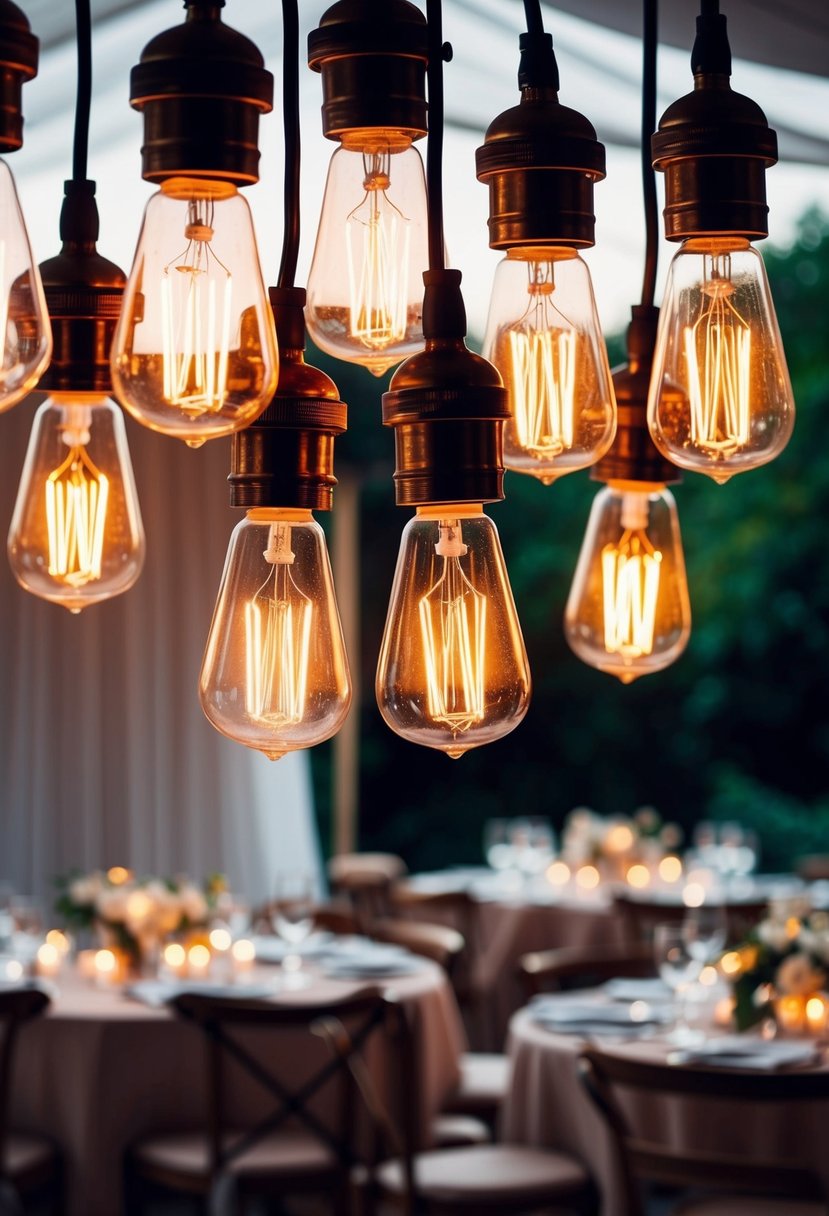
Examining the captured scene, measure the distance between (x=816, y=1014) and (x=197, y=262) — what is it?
2.92 metres

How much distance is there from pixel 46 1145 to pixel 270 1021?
2.46ft

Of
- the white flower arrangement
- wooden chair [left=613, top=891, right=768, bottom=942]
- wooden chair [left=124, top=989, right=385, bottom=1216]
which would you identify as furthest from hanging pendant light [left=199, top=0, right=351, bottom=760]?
wooden chair [left=613, top=891, right=768, bottom=942]

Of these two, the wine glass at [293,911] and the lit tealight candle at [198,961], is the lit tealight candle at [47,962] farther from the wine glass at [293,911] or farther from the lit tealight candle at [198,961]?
the wine glass at [293,911]

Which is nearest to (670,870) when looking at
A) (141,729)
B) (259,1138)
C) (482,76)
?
(141,729)

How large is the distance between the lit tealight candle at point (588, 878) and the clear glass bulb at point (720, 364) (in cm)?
524

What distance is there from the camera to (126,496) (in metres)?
0.99

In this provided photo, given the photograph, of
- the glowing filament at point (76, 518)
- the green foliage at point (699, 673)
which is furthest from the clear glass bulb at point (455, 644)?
the green foliage at point (699, 673)

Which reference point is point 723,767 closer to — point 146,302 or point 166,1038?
point 166,1038

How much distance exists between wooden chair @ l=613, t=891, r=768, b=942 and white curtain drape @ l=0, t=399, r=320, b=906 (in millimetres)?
1979

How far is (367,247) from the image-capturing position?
3.15ft

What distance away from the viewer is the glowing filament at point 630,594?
1140 mm

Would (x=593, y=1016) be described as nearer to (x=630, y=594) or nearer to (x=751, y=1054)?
(x=751, y=1054)

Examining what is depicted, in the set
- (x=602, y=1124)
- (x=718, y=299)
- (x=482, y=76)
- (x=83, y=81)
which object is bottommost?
(x=602, y=1124)

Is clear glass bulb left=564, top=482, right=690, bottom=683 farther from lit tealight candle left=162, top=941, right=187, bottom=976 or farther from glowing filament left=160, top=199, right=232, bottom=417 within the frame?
lit tealight candle left=162, top=941, right=187, bottom=976
